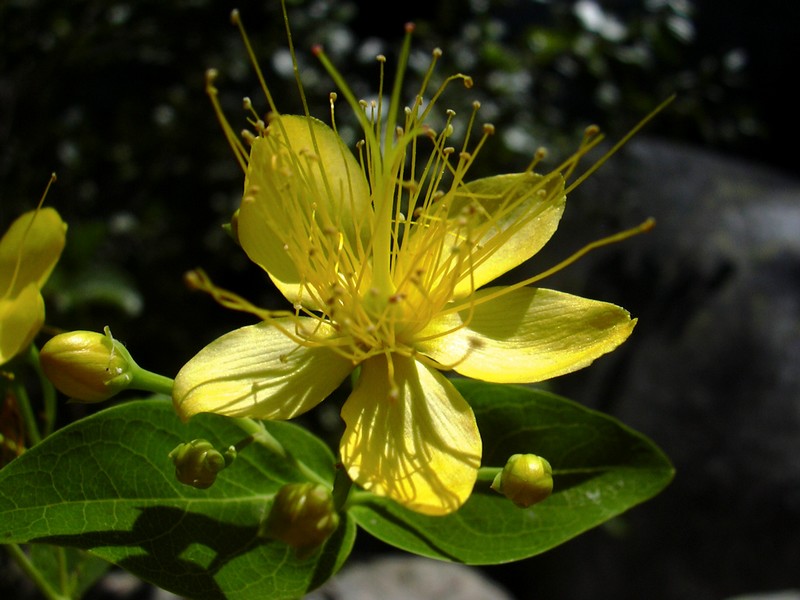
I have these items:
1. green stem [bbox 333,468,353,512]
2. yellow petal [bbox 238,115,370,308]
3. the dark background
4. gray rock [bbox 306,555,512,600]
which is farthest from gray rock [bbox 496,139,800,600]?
green stem [bbox 333,468,353,512]

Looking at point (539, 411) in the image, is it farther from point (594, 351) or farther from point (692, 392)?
point (692, 392)

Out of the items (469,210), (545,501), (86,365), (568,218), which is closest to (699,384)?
(568,218)

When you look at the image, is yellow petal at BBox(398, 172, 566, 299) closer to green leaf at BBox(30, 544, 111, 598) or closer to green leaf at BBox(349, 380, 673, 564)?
green leaf at BBox(349, 380, 673, 564)

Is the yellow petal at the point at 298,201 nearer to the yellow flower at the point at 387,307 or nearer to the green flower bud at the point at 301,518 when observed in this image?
the yellow flower at the point at 387,307

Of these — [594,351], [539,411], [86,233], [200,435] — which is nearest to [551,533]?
[539,411]

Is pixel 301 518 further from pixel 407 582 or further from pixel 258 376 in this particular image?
pixel 407 582

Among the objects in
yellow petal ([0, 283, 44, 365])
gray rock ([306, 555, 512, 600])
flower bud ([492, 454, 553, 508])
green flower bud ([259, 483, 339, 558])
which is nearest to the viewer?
green flower bud ([259, 483, 339, 558])
